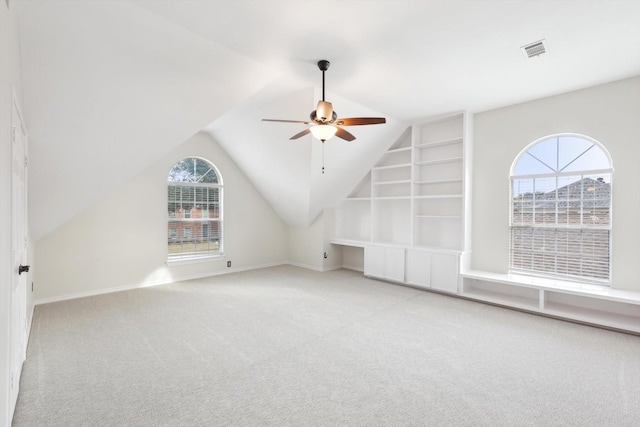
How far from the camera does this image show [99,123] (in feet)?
9.99

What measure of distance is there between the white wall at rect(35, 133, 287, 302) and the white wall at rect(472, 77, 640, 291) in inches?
173

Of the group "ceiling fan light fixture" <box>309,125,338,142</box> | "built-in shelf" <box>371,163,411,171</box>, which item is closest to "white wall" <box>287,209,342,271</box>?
"built-in shelf" <box>371,163,411,171</box>

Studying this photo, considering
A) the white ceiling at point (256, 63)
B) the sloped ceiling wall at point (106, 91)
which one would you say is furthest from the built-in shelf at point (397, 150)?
the sloped ceiling wall at point (106, 91)

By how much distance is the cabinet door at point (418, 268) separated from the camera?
197 inches

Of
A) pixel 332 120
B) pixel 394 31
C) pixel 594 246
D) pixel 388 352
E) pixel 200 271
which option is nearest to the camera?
pixel 394 31

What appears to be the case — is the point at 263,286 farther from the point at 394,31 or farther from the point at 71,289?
the point at 394,31

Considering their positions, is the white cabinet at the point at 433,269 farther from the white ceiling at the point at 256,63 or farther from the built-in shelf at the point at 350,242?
the white ceiling at the point at 256,63

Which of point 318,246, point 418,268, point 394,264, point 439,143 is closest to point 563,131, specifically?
point 439,143

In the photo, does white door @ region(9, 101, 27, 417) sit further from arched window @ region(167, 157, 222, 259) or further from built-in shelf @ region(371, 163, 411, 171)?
built-in shelf @ region(371, 163, 411, 171)

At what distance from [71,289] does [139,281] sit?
88 cm

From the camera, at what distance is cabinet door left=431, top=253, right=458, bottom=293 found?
469 cm

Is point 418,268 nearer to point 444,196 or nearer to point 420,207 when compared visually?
point 420,207

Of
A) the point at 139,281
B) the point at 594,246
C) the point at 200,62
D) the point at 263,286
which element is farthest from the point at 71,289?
the point at 594,246

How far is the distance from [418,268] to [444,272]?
446 mm
